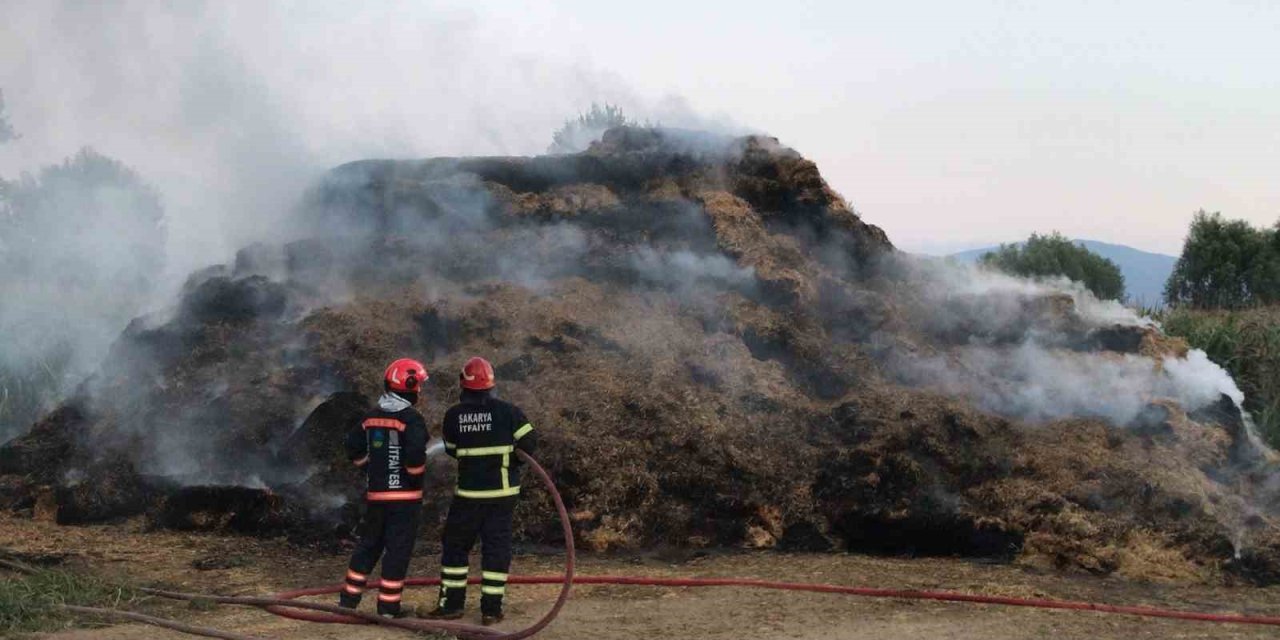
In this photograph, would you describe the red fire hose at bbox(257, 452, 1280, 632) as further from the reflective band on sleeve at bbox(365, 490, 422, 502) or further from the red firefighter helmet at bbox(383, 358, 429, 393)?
the red firefighter helmet at bbox(383, 358, 429, 393)

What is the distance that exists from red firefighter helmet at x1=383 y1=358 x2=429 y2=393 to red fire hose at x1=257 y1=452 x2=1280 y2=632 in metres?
0.81

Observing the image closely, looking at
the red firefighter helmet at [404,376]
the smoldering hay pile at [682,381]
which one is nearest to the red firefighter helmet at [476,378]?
the red firefighter helmet at [404,376]

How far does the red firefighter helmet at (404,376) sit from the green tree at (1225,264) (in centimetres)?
2534

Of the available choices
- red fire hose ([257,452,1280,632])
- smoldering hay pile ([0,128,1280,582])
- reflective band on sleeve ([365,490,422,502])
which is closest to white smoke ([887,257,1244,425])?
smoldering hay pile ([0,128,1280,582])

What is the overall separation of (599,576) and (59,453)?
5196 millimetres

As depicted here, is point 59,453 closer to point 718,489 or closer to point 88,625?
point 88,625

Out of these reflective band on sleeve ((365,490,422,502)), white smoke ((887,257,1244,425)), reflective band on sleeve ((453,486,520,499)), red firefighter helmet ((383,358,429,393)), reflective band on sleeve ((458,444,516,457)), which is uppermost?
white smoke ((887,257,1244,425))

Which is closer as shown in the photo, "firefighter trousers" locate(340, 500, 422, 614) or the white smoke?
"firefighter trousers" locate(340, 500, 422, 614)

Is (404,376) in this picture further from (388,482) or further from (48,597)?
(48,597)

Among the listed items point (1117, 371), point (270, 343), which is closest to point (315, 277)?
point (270, 343)

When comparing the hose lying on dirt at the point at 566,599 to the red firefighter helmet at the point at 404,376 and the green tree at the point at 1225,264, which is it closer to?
the red firefighter helmet at the point at 404,376

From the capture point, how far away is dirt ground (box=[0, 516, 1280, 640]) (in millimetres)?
6414

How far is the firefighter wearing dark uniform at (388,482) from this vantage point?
Answer: 6.50 meters

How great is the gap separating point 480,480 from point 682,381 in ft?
11.5
